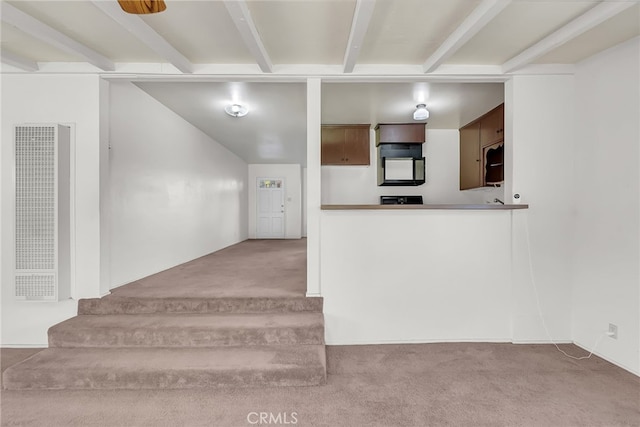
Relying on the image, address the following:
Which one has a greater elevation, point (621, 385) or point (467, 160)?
point (467, 160)

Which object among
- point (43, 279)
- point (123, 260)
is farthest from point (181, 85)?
point (43, 279)

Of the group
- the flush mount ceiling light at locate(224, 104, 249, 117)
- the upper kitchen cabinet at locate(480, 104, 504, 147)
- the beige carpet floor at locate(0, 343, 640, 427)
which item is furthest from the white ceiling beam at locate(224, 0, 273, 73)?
the upper kitchen cabinet at locate(480, 104, 504, 147)

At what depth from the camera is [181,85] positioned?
10.2ft

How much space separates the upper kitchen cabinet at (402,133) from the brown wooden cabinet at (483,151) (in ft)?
2.11

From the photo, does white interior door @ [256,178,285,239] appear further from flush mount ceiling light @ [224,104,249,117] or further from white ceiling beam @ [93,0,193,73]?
white ceiling beam @ [93,0,193,73]

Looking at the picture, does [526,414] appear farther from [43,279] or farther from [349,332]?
[43,279]

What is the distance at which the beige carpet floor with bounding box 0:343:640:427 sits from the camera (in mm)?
1787

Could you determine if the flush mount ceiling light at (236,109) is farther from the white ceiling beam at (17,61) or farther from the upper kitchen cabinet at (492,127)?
the upper kitchen cabinet at (492,127)

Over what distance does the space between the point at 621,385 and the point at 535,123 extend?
7.05 feet

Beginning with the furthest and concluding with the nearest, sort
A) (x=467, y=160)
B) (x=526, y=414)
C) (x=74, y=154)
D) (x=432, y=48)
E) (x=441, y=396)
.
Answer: (x=467, y=160), (x=74, y=154), (x=432, y=48), (x=441, y=396), (x=526, y=414)

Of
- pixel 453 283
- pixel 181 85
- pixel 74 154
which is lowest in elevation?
pixel 453 283

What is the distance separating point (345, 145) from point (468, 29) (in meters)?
2.54

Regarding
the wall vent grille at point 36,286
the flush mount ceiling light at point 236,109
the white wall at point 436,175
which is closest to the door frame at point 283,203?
the white wall at point 436,175

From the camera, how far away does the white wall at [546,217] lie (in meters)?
2.75
